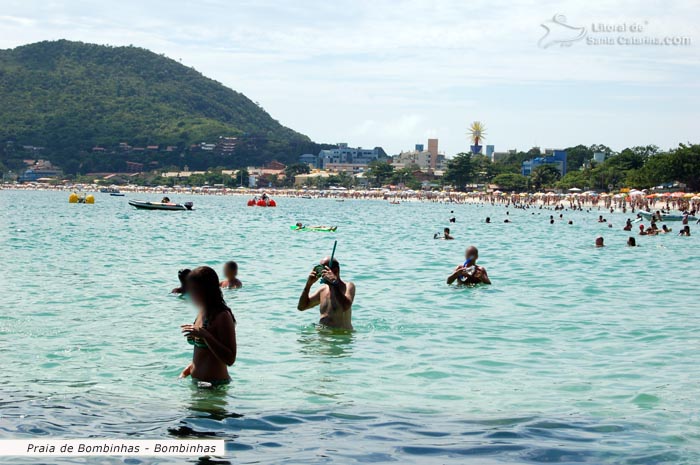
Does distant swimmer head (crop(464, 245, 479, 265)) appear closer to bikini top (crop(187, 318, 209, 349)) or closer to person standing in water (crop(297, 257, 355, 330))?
person standing in water (crop(297, 257, 355, 330))

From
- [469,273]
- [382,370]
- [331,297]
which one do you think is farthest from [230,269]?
[382,370]

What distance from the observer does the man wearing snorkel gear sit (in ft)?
58.7

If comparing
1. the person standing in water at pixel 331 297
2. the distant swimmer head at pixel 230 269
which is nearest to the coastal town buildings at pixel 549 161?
the distant swimmer head at pixel 230 269

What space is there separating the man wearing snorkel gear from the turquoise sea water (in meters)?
0.37

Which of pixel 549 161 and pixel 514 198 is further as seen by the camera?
pixel 549 161

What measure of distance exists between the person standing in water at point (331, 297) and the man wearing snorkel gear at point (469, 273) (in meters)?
6.20

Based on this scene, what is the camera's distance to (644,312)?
15250 millimetres

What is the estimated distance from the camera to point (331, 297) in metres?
11.7

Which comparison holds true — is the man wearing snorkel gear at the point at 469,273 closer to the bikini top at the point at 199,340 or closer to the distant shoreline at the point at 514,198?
the bikini top at the point at 199,340

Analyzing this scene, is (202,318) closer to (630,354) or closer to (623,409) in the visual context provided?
(623,409)

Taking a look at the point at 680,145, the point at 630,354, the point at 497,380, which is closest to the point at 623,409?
the point at 497,380
